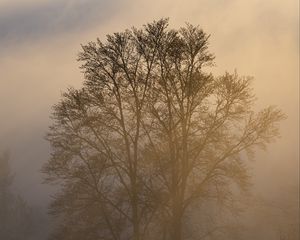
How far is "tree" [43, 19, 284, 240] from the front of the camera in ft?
63.0

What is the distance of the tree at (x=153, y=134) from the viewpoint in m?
19.2

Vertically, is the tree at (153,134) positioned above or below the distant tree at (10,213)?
below

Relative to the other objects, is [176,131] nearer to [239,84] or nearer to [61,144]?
[239,84]

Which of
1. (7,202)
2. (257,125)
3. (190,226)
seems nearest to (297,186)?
(7,202)

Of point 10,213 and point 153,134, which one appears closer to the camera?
point 153,134

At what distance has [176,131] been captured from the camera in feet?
64.3

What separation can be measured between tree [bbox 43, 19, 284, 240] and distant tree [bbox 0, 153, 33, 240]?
44.4 meters

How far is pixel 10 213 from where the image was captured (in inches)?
2509

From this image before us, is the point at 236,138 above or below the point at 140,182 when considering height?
above

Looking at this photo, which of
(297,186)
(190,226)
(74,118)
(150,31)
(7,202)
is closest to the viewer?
(150,31)

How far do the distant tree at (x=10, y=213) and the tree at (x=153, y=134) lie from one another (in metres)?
44.4

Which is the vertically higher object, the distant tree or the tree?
the distant tree

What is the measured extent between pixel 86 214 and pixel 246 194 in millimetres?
6274

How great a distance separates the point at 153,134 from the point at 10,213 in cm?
4816
